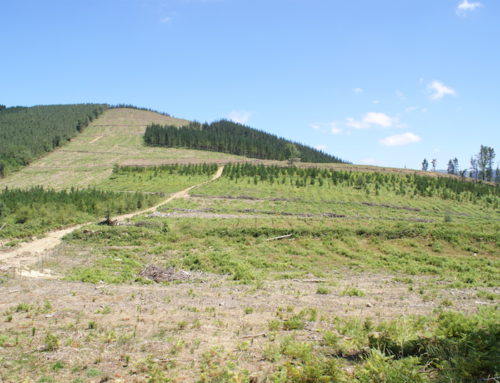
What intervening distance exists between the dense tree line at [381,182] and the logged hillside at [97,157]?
2643 centimetres

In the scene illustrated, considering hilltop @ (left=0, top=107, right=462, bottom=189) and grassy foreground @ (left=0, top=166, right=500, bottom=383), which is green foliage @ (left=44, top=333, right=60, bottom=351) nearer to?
grassy foreground @ (left=0, top=166, right=500, bottom=383)

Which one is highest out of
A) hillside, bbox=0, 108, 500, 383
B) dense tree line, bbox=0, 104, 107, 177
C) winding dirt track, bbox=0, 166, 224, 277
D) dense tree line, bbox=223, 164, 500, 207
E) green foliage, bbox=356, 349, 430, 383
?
dense tree line, bbox=0, 104, 107, 177

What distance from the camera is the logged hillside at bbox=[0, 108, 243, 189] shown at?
6422cm

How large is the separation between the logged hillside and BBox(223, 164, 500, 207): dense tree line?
26.4 m

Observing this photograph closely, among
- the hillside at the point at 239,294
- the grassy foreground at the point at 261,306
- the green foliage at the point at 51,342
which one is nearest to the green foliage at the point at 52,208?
the hillside at the point at 239,294

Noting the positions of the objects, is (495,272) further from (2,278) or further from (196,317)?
(2,278)

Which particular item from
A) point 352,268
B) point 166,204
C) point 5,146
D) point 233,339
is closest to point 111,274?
point 233,339

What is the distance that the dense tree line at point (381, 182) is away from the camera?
51969 millimetres

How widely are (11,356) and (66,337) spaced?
Answer: 3.73 feet

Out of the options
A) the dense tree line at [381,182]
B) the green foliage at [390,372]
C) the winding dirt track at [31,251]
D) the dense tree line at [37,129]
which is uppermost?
the dense tree line at [37,129]

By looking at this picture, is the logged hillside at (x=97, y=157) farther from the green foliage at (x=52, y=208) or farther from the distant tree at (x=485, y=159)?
the distant tree at (x=485, y=159)

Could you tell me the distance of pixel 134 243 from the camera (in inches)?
901

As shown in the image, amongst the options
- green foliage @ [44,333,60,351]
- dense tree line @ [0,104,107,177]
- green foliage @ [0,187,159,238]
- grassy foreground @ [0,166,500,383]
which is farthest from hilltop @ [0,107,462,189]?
green foliage @ [44,333,60,351]

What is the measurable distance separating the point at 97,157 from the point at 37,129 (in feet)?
173
